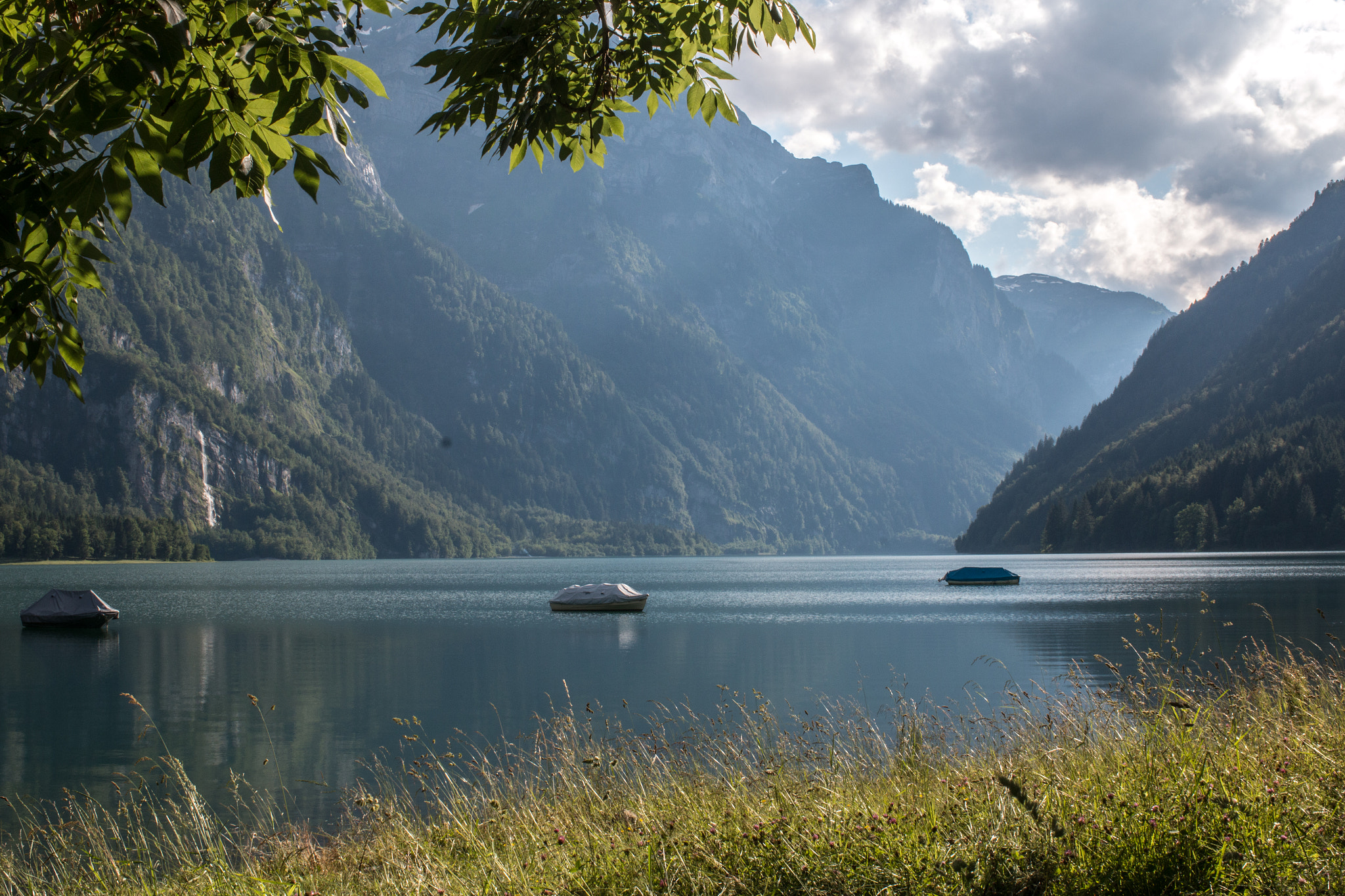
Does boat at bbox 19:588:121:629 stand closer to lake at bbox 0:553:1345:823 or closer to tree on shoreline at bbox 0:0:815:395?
lake at bbox 0:553:1345:823

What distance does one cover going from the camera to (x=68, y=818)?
15.1 metres

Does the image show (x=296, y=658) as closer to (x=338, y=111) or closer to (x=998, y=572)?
(x=338, y=111)

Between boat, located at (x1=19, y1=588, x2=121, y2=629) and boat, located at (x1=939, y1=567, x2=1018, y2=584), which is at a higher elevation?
boat, located at (x1=19, y1=588, x2=121, y2=629)

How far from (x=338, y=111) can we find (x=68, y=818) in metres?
16.3

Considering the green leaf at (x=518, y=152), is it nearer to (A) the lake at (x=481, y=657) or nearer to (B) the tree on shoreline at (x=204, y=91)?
(B) the tree on shoreline at (x=204, y=91)

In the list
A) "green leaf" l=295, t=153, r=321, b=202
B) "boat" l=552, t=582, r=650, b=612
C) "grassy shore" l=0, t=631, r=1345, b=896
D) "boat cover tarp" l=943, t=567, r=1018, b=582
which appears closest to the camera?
"green leaf" l=295, t=153, r=321, b=202

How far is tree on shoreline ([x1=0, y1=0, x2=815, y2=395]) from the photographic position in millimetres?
3490

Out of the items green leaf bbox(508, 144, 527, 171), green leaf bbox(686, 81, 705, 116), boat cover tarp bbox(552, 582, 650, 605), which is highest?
green leaf bbox(686, 81, 705, 116)

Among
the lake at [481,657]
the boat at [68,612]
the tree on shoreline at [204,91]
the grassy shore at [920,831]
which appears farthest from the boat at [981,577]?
the tree on shoreline at [204,91]

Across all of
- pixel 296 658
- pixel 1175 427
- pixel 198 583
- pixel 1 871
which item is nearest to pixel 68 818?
pixel 1 871

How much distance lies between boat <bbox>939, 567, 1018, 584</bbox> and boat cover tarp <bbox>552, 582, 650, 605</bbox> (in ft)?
137

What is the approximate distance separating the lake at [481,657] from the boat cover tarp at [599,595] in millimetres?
1896

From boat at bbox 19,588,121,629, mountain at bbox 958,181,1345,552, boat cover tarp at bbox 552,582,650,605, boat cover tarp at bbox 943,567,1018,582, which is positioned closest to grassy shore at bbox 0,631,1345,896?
boat at bbox 19,588,121,629

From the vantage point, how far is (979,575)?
92625 mm
